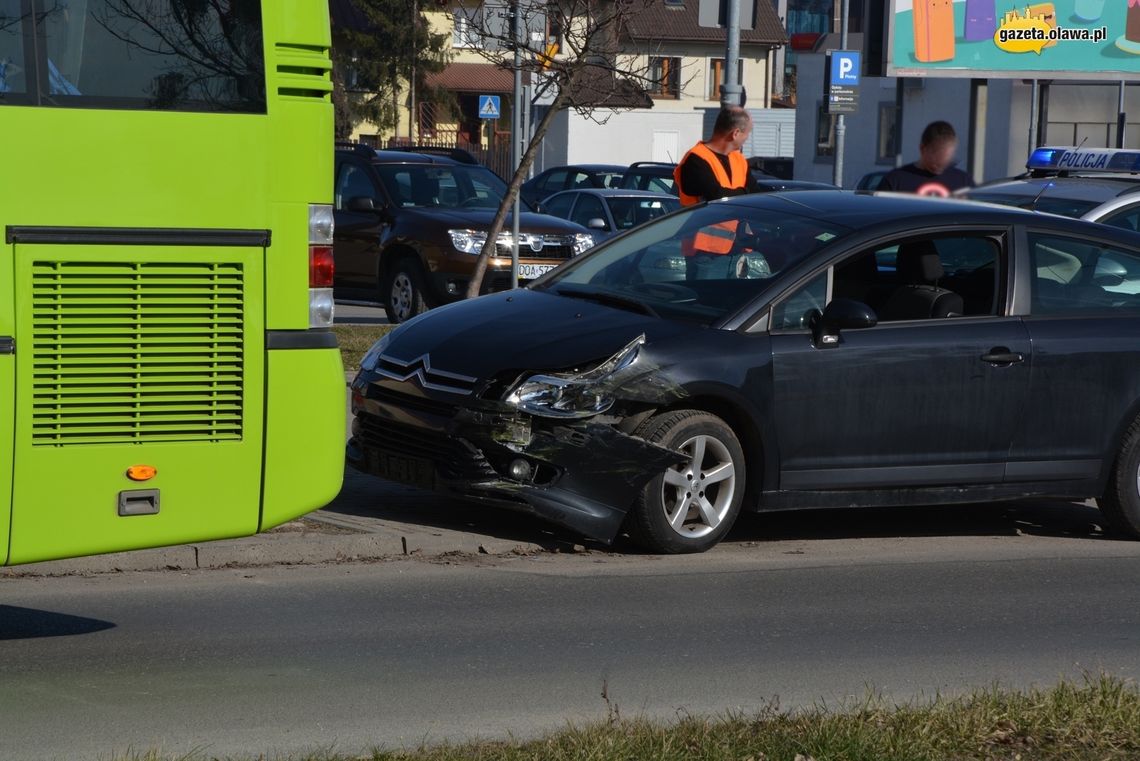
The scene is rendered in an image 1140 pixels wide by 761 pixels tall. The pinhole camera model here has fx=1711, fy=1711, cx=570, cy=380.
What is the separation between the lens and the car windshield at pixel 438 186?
18000 mm

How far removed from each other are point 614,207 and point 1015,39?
17663mm

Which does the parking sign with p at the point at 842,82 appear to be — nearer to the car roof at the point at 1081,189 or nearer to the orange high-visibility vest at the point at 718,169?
the orange high-visibility vest at the point at 718,169

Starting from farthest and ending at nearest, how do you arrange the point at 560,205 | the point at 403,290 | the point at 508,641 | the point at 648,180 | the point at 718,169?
the point at 648,180 → the point at 560,205 → the point at 403,290 → the point at 718,169 → the point at 508,641

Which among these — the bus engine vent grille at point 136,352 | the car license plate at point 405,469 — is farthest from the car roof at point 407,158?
the bus engine vent grille at point 136,352

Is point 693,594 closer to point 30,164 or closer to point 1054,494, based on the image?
point 1054,494

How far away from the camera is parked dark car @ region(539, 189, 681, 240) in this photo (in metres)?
22.4

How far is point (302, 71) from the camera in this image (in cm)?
570

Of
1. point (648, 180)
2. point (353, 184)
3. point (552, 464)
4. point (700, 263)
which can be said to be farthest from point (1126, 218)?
point (648, 180)

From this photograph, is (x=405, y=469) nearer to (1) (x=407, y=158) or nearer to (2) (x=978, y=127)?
(2) (x=978, y=127)

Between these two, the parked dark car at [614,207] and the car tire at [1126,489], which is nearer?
the car tire at [1126,489]

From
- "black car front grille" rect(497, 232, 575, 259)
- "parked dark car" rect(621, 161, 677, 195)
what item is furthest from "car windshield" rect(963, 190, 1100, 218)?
"parked dark car" rect(621, 161, 677, 195)

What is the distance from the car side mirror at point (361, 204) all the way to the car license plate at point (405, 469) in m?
8.54

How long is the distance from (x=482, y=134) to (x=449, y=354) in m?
63.4

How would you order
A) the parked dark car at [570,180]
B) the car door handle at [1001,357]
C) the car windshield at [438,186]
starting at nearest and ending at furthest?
the car door handle at [1001,357]
the car windshield at [438,186]
the parked dark car at [570,180]
